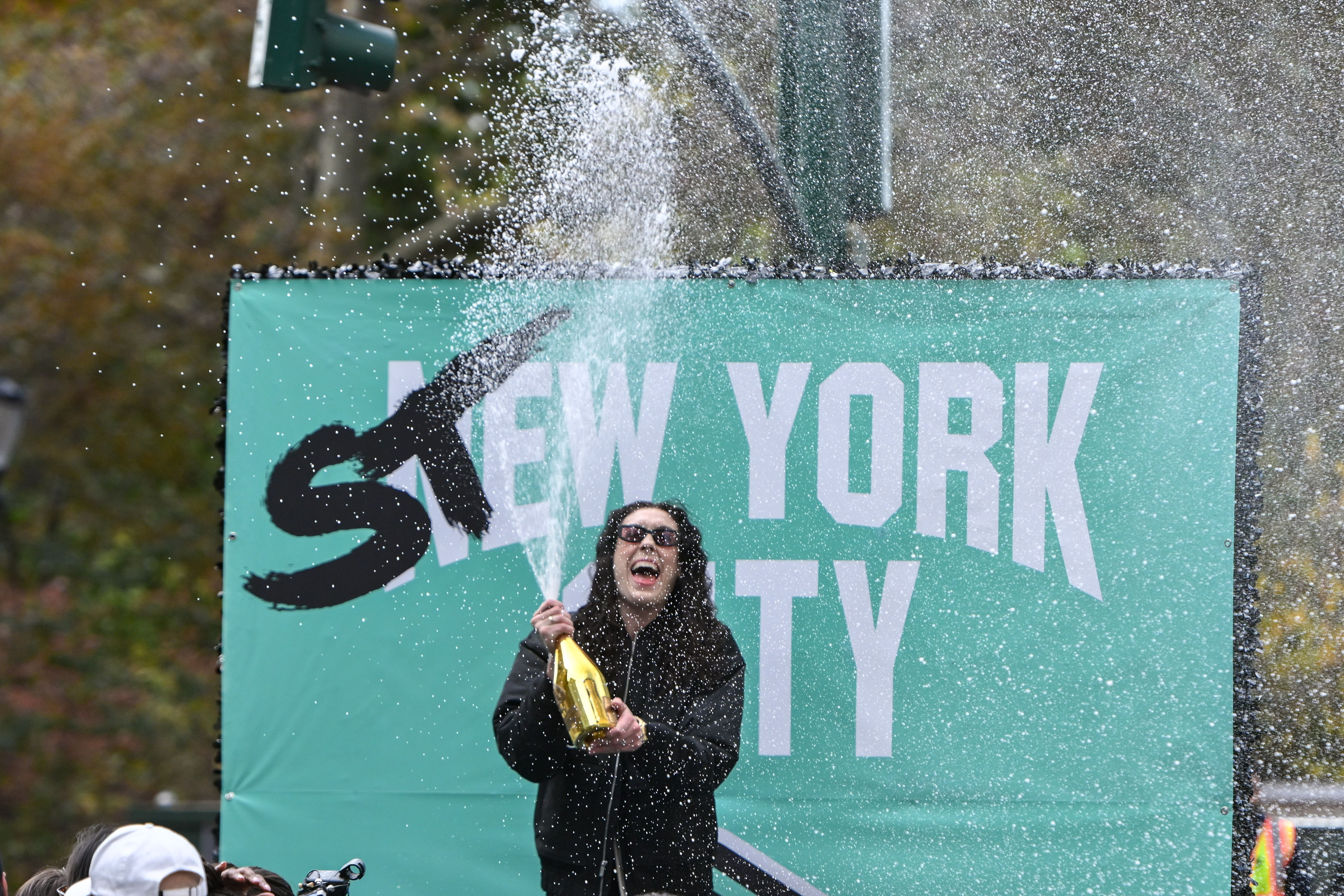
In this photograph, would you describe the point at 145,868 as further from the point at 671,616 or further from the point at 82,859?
the point at 671,616

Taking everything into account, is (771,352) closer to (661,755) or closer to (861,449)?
(861,449)

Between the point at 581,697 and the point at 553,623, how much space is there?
220mm

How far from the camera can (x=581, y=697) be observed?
3.26 metres

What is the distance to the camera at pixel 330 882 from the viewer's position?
112 inches

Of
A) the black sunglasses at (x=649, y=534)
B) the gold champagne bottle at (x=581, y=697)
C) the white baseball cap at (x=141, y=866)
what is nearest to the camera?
the white baseball cap at (x=141, y=866)

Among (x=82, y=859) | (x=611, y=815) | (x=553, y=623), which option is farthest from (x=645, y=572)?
(x=82, y=859)

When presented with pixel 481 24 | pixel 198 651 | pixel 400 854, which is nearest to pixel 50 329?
pixel 198 651

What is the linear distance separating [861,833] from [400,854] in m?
1.26

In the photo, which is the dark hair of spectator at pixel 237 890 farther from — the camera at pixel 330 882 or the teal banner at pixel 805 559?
the teal banner at pixel 805 559

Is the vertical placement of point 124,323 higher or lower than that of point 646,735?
higher

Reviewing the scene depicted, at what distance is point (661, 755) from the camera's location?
11.5 feet

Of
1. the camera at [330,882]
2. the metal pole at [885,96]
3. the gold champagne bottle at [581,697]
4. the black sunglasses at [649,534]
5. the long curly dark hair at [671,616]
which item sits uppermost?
the metal pole at [885,96]

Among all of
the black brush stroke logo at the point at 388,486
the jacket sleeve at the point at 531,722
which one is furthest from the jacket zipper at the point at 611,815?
the black brush stroke logo at the point at 388,486

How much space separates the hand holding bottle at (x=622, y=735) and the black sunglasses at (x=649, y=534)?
1.71 ft
